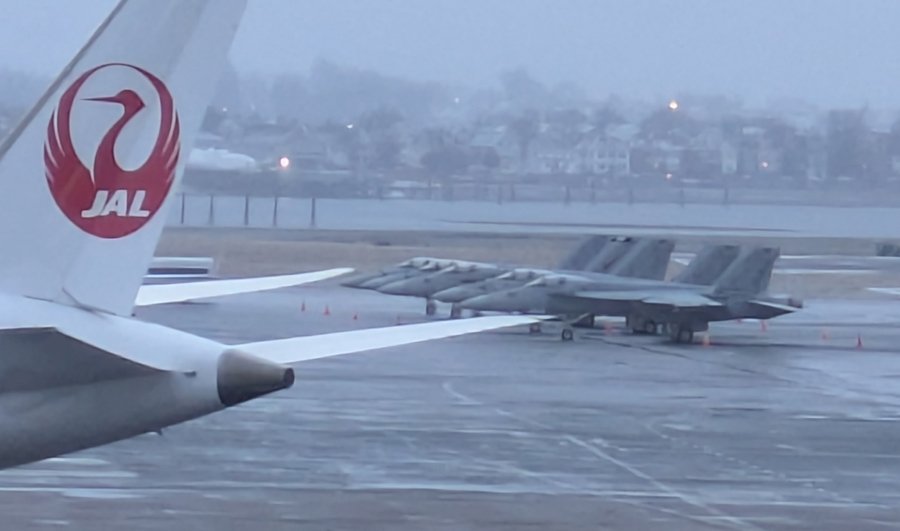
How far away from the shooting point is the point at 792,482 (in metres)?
15.4

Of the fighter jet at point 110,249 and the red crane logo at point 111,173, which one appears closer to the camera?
the fighter jet at point 110,249

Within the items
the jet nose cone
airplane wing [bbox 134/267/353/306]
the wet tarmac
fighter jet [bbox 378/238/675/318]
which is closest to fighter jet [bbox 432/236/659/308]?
fighter jet [bbox 378/238/675/318]

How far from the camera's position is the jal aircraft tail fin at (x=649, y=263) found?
36781 millimetres

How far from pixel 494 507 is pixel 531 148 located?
7688cm

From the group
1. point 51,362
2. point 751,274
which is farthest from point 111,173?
point 751,274

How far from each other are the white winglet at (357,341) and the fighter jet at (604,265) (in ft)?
89.4

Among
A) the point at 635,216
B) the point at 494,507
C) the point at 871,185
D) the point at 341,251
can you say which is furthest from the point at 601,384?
the point at 871,185

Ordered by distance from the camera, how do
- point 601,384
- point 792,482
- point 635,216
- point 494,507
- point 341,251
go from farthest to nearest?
1. point 635,216
2. point 341,251
3. point 601,384
4. point 792,482
5. point 494,507

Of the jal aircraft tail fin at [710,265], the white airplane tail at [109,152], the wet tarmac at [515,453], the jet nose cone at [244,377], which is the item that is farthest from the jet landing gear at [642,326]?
the jet nose cone at [244,377]

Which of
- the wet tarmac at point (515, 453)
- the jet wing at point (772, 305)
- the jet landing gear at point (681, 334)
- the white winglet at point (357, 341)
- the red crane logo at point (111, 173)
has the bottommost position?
the wet tarmac at point (515, 453)

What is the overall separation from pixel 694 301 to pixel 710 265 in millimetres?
3214

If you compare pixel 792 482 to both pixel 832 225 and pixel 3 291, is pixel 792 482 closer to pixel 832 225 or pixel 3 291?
pixel 3 291

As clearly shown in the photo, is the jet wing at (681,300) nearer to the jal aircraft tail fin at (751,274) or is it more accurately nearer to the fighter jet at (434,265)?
the jal aircraft tail fin at (751,274)

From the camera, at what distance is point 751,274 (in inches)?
1336
